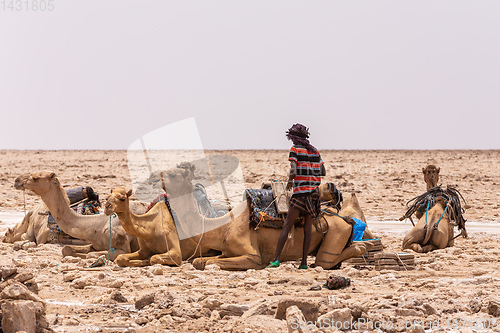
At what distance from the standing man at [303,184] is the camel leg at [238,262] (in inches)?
9.6

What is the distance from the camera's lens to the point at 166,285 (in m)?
7.45

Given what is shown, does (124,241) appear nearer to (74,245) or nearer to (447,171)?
(74,245)

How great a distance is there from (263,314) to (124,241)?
4.74 m

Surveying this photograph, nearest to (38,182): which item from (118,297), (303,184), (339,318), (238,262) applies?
(238,262)

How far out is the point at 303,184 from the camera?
8.89m

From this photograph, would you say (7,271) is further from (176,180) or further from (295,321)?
(176,180)

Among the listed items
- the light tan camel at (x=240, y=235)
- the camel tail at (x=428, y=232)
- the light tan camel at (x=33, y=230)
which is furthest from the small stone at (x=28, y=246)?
the camel tail at (x=428, y=232)

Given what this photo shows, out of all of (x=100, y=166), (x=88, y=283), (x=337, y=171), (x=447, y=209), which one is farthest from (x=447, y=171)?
(x=88, y=283)

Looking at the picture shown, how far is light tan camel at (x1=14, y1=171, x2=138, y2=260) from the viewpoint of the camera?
32.3ft

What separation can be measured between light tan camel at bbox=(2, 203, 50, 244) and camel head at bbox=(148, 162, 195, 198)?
10.7 feet

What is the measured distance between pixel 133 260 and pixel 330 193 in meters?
3.32

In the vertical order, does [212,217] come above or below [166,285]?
above

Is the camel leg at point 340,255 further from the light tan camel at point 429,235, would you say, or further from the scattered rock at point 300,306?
the scattered rock at point 300,306

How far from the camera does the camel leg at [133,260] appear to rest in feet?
29.3
